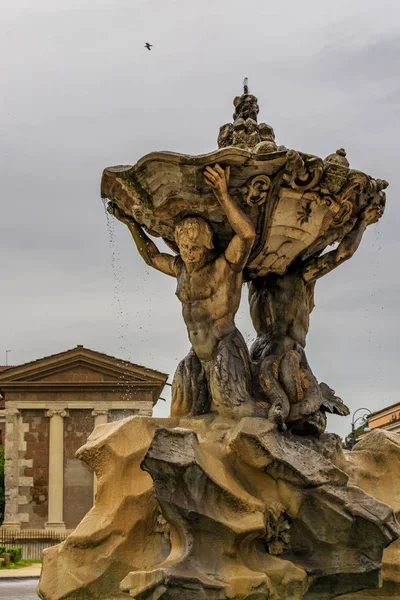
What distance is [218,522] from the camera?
7.94m

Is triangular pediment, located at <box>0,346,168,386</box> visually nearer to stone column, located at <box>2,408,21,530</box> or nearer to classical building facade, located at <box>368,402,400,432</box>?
stone column, located at <box>2,408,21,530</box>

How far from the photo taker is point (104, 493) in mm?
8945

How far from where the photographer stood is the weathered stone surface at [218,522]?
787 cm

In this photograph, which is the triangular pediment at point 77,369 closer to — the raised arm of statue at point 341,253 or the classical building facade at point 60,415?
the classical building facade at point 60,415

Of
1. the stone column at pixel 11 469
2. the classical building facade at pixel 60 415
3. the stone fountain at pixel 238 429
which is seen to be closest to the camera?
the stone fountain at pixel 238 429

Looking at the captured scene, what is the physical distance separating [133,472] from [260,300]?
85.7 inches

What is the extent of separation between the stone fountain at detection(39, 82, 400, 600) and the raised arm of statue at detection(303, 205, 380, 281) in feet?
0.04

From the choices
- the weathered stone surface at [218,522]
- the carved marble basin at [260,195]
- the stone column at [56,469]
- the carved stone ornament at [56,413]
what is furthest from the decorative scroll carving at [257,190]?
the carved stone ornament at [56,413]

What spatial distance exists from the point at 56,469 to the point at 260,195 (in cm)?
3955

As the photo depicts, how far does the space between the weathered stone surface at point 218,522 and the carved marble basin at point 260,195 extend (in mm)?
1691

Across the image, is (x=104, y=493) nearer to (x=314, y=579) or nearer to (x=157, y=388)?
(x=314, y=579)

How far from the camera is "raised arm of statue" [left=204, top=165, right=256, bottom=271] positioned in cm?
895

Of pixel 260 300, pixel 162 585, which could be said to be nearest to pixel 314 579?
pixel 162 585

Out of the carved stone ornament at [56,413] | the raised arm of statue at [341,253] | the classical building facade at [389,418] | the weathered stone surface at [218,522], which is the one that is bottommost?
the weathered stone surface at [218,522]
